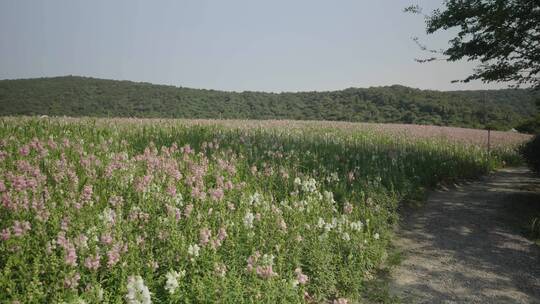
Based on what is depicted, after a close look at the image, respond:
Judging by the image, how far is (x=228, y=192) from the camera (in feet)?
17.9

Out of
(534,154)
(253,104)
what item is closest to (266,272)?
(534,154)

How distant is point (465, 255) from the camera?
18.9 ft

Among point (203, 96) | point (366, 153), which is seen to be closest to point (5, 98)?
point (203, 96)

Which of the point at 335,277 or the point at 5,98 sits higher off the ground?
the point at 5,98

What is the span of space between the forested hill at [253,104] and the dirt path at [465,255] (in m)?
37.4

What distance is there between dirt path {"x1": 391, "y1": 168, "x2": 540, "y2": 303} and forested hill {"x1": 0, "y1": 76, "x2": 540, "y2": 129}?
1474 inches

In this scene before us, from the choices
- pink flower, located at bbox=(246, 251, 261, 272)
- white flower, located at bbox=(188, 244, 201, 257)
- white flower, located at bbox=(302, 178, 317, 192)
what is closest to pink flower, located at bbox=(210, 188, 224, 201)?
white flower, located at bbox=(188, 244, 201, 257)

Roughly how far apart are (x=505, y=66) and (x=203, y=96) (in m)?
58.9

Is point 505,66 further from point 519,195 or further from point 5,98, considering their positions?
point 5,98

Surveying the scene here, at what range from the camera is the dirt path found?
15.3 feet

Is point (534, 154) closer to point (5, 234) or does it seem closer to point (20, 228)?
point (20, 228)

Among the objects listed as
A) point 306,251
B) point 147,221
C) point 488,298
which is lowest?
point 488,298

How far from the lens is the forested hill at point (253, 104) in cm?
4616

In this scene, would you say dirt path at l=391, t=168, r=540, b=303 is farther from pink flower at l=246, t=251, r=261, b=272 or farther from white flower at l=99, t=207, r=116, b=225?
white flower at l=99, t=207, r=116, b=225
